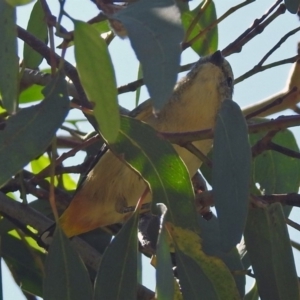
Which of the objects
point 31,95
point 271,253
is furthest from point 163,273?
point 31,95

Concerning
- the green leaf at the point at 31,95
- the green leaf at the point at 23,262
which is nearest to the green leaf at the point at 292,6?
the green leaf at the point at 23,262

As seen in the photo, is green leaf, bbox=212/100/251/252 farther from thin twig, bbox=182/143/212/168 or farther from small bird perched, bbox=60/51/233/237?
small bird perched, bbox=60/51/233/237

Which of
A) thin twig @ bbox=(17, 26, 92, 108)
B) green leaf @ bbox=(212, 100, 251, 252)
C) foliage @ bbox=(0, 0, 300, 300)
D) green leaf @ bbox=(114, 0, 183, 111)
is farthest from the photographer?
thin twig @ bbox=(17, 26, 92, 108)

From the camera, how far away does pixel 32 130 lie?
4.44 feet

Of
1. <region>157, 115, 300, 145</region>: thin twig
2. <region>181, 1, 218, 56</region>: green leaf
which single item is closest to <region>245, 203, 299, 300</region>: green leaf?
<region>157, 115, 300, 145</region>: thin twig

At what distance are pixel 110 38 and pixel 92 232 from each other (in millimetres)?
606

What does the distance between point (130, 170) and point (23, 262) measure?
0.41 metres

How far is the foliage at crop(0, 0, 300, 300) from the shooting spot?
4.09 ft

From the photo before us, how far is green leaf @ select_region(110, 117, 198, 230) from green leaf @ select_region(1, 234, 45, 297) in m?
0.73

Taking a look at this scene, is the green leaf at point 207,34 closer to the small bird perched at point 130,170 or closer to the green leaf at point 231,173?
the small bird perched at point 130,170

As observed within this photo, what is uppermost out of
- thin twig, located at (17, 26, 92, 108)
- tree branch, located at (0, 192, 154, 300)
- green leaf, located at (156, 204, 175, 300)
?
thin twig, located at (17, 26, 92, 108)

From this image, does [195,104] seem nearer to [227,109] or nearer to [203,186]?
[203,186]

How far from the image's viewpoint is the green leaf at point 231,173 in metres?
1.42

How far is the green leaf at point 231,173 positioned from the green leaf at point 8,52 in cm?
40
